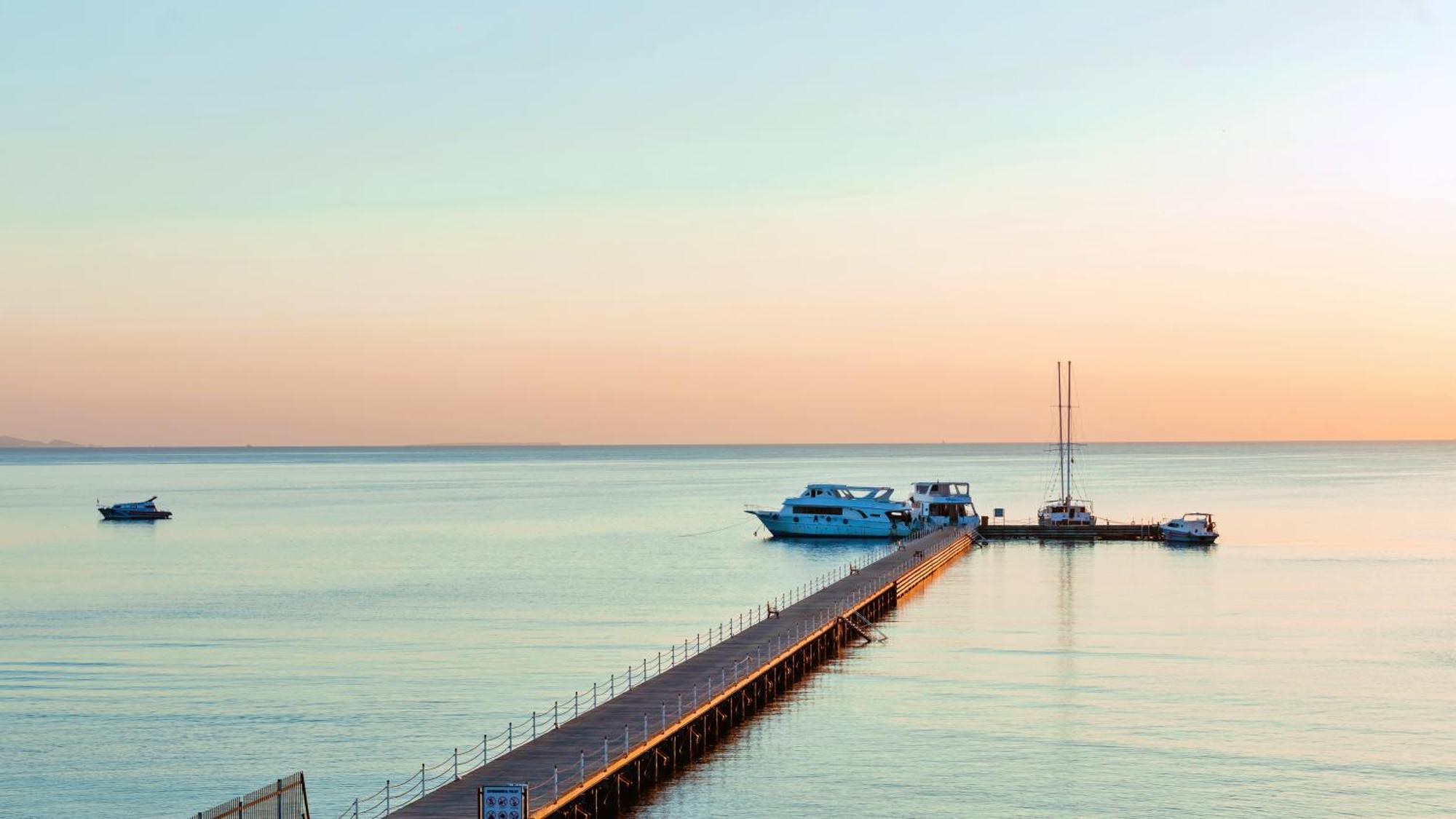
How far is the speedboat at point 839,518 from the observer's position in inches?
5581

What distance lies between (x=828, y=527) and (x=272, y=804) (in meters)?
112

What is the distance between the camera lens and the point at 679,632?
74.1 metres

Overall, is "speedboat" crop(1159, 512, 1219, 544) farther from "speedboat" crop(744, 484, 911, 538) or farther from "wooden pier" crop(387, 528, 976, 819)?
"wooden pier" crop(387, 528, 976, 819)

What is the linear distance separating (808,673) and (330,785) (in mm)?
25184

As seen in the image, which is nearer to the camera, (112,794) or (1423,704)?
(112,794)

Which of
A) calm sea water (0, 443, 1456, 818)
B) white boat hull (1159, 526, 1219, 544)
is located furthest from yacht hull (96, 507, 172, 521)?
white boat hull (1159, 526, 1219, 544)

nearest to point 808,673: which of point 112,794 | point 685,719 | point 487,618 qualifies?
point 685,719

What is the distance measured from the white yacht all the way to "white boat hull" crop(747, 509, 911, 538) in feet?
6.43

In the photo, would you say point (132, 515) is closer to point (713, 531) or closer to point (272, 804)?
point (713, 531)

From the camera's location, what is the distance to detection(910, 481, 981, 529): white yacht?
141250 mm

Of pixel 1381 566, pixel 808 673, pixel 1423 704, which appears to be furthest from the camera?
pixel 1381 566

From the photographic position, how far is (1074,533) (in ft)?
447

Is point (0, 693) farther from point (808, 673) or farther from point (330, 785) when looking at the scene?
point (808, 673)

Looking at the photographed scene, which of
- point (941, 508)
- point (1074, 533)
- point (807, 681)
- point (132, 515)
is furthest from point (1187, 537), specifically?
point (132, 515)
